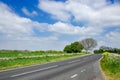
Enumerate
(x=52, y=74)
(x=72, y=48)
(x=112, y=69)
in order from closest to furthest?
(x=52, y=74)
(x=112, y=69)
(x=72, y=48)

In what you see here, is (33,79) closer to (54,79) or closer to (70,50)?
(54,79)

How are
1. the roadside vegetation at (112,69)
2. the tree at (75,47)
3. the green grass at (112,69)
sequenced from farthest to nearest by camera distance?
the tree at (75,47)
the green grass at (112,69)
the roadside vegetation at (112,69)

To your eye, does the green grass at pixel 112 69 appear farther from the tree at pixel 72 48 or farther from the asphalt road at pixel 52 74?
the tree at pixel 72 48

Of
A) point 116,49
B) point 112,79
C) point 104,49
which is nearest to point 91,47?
point 104,49

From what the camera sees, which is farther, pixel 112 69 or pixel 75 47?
pixel 75 47

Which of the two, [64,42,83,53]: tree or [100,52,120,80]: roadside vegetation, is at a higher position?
[64,42,83,53]: tree

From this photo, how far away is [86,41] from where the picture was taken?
16875 cm

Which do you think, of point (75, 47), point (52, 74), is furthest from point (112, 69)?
point (75, 47)

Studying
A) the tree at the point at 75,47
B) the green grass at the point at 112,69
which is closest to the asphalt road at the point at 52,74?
the green grass at the point at 112,69

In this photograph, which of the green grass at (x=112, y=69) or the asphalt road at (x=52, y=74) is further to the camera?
the green grass at (x=112, y=69)

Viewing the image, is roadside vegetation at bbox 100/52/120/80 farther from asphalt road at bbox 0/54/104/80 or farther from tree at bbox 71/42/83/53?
tree at bbox 71/42/83/53

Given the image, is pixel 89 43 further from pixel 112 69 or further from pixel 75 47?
pixel 112 69

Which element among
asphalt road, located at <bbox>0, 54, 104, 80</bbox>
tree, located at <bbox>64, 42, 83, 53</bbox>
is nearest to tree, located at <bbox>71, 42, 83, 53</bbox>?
tree, located at <bbox>64, 42, 83, 53</bbox>

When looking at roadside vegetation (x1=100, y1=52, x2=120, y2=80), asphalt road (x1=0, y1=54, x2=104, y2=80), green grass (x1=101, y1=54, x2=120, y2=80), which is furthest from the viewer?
green grass (x1=101, y1=54, x2=120, y2=80)
